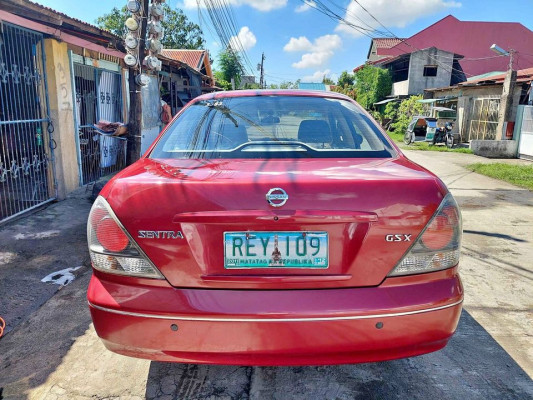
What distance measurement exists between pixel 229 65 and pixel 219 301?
3078 centimetres

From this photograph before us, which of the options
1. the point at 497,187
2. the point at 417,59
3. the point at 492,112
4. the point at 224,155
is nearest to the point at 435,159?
the point at 497,187

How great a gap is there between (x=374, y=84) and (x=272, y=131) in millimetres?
30488

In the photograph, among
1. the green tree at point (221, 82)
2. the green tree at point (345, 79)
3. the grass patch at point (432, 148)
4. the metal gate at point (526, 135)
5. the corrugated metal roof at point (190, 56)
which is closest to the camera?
the metal gate at point (526, 135)

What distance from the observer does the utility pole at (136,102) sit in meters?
6.35

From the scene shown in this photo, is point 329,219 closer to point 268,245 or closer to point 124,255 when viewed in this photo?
point 268,245

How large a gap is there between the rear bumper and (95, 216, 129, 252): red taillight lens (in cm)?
16

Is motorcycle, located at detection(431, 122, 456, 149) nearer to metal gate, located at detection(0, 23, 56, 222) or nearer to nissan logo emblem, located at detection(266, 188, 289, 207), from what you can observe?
metal gate, located at detection(0, 23, 56, 222)

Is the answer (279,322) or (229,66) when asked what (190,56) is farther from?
(279,322)

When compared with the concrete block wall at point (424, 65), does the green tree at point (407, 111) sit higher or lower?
lower

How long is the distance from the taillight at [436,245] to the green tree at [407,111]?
77.9ft

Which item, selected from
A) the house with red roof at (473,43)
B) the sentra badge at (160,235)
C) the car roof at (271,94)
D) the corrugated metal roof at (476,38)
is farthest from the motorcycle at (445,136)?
the sentra badge at (160,235)

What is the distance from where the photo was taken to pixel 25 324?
2758 mm

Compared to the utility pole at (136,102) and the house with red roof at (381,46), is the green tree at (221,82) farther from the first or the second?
the utility pole at (136,102)

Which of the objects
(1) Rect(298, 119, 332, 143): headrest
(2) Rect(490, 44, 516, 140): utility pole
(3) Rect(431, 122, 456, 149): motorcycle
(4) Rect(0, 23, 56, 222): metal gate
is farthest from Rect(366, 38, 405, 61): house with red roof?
(1) Rect(298, 119, 332, 143): headrest
